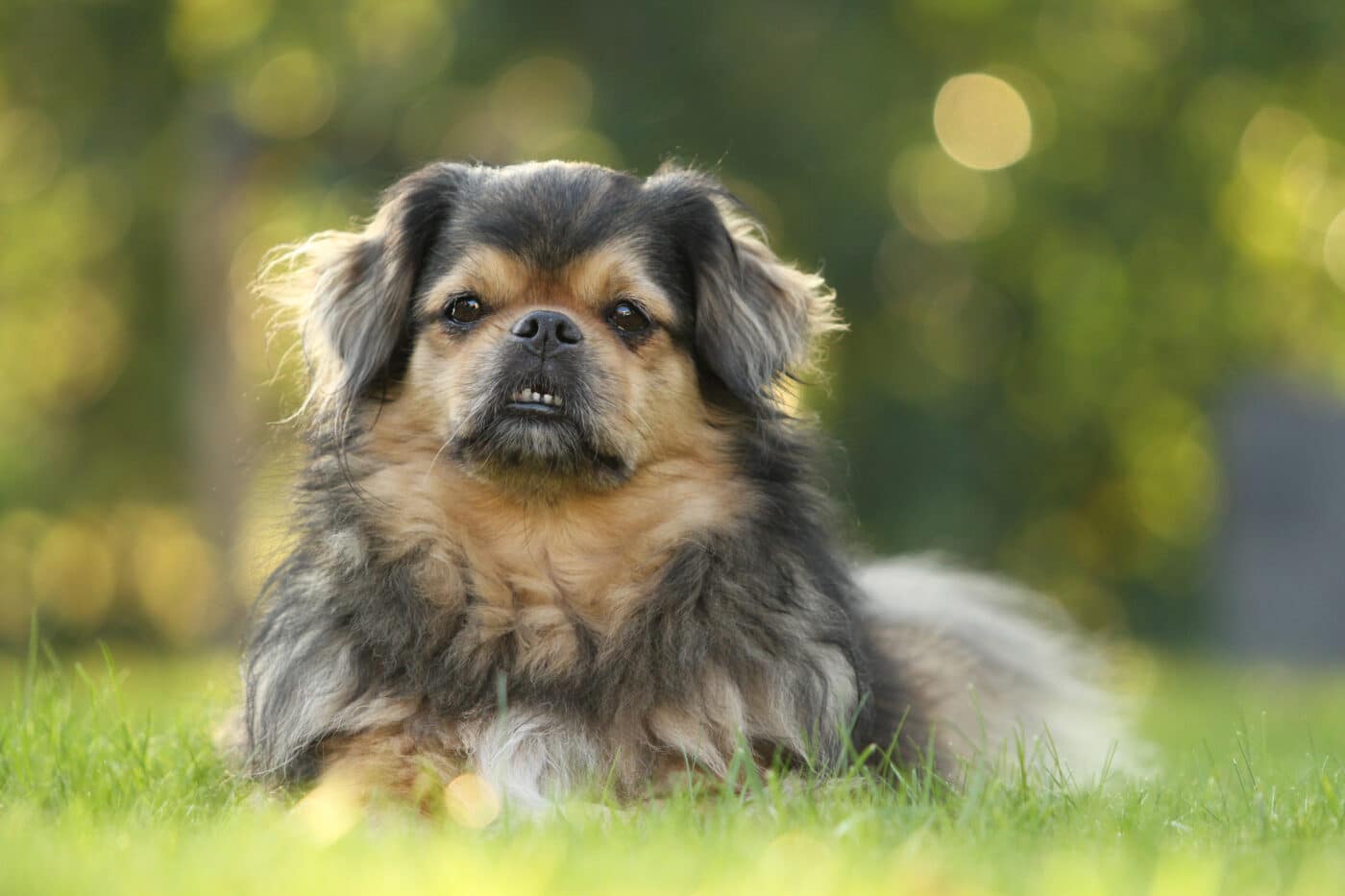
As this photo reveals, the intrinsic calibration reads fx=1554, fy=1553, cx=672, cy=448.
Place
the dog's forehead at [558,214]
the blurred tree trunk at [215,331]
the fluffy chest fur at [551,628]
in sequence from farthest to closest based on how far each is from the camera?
1. the blurred tree trunk at [215,331]
2. the dog's forehead at [558,214]
3. the fluffy chest fur at [551,628]

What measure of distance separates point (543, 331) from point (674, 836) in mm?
1543

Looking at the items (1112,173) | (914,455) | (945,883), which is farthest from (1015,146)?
(945,883)

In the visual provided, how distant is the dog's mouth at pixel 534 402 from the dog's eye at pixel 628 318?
1.07 feet

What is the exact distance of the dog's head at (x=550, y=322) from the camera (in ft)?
13.3

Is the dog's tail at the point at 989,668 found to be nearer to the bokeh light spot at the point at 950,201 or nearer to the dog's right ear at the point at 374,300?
the dog's right ear at the point at 374,300

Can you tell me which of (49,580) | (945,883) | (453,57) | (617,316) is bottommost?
(49,580)

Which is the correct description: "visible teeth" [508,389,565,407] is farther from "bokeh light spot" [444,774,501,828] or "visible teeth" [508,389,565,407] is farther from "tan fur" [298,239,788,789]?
"bokeh light spot" [444,774,501,828]

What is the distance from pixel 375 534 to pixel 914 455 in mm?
10019

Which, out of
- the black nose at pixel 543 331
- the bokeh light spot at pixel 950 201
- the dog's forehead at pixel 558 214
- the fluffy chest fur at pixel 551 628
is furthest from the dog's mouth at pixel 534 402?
the bokeh light spot at pixel 950 201

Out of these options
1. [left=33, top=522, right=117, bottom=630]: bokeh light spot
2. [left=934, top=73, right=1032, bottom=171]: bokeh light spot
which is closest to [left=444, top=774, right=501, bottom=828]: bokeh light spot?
[left=934, top=73, right=1032, bottom=171]: bokeh light spot

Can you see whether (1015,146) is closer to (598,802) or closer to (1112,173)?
(1112,173)

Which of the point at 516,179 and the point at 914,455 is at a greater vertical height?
the point at 516,179

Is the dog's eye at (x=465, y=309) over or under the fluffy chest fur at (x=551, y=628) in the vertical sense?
over

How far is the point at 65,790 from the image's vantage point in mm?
3797
